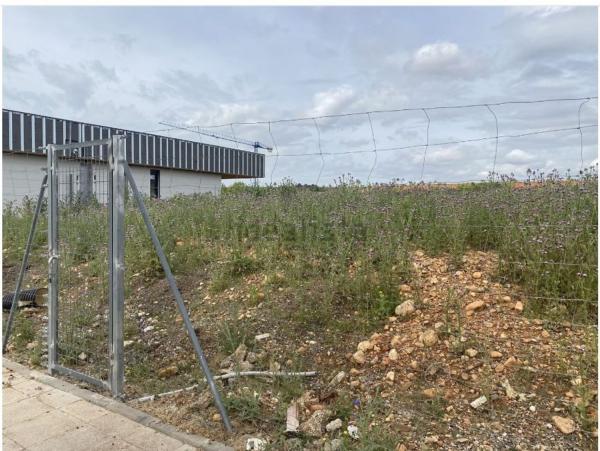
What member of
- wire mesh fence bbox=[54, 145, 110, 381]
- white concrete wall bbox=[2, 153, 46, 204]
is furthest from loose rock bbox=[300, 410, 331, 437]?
white concrete wall bbox=[2, 153, 46, 204]

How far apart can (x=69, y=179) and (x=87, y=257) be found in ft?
5.90

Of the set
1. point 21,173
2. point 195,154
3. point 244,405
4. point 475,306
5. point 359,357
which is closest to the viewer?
point 244,405

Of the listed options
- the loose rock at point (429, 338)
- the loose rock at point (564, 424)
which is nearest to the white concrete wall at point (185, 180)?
the loose rock at point (429, 338)

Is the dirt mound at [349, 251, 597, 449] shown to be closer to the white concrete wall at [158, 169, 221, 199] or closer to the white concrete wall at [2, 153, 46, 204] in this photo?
the white concrete wall at [2, 153, 46, 204]

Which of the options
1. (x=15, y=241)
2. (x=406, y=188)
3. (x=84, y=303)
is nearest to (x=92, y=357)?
(x=84, y=303)

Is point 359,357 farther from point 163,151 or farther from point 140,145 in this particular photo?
point 163,151

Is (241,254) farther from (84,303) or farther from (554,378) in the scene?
(554,378)

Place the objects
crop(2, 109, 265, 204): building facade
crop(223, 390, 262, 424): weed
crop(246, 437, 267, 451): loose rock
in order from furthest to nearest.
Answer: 1. crop(2, 109, 265, 204): building facade
2. crop(223, 390, 262, 424): weed
3. crop(246, 437, 267, 451): loose rock

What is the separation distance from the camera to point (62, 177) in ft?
15.8

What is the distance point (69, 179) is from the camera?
4914 mm

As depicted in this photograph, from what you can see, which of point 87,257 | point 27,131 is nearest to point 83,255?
point 87,257

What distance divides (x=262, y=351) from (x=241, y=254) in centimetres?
203

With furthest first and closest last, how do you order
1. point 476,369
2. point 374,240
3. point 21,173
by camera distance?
point 21,173, point 374,240, point 476,369

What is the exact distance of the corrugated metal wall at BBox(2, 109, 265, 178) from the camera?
73.2ft
